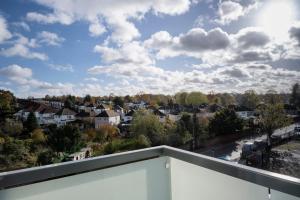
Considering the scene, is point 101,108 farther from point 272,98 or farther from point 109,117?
point 272,98

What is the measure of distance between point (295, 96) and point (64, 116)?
2.83m

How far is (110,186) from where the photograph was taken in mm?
1470

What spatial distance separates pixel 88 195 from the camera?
1.38 m

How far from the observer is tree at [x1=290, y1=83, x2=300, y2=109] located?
2695 millimetres

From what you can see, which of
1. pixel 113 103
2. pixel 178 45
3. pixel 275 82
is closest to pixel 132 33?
pixel 178 45

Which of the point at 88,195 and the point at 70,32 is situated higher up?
the point at 70,32

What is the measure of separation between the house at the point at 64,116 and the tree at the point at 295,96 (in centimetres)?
270

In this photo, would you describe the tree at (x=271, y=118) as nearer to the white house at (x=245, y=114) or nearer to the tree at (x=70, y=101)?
the white house at (x=245, y=114)

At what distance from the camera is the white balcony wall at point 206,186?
3.72ft

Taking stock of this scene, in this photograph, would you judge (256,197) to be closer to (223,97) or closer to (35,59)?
(223,97)

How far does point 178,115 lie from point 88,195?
101 inches

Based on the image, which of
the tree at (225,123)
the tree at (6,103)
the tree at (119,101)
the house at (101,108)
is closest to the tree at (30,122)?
the tree at (6,103)

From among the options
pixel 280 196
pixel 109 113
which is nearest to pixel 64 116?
pixel 109 113

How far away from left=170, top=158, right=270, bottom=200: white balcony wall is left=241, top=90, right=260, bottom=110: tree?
1.83 meters
